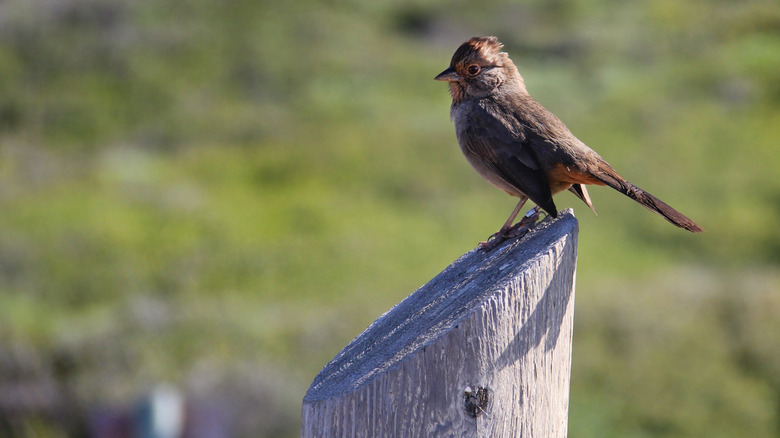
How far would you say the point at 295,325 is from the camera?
35.5 ft

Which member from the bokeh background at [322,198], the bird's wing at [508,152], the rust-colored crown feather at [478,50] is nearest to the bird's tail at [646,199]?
the bird's wing at [508,152]

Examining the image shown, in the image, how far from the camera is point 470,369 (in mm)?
2068

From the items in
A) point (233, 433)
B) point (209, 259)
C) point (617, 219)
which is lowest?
point (233, 433)

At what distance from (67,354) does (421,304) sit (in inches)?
341

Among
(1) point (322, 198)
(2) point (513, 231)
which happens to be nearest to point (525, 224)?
(2) point (513, 231)

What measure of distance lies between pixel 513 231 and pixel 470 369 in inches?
42.8

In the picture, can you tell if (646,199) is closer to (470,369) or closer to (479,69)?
(479,69)

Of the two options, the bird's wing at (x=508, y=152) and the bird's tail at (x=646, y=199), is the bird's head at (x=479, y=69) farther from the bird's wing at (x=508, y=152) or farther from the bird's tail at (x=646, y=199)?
the bird's tail at (x=646, y=199)

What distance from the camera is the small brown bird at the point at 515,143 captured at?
3.33 m

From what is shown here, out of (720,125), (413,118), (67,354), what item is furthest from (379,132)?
(67,354)

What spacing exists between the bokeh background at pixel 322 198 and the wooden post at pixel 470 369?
7060 millimetres

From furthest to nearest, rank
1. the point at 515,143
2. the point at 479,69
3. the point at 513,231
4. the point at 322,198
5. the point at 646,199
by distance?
the point at 322,198 < the point at 479,69 < the point at 515,143 < the point at 646,199 < the point at 513,231

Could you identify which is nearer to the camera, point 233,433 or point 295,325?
point 233,433

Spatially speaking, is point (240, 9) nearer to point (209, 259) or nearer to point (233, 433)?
point (209, 259)
